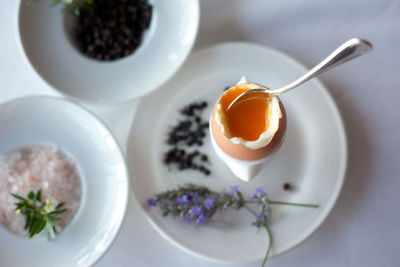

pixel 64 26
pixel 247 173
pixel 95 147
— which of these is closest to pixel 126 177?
pixel 95 147

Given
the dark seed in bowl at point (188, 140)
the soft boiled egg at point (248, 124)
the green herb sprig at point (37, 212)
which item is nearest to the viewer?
the soft boiled egg at point (248, 124)

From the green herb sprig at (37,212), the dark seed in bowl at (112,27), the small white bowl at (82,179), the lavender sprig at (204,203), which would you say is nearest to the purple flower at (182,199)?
the lavender sprig at (204,203)

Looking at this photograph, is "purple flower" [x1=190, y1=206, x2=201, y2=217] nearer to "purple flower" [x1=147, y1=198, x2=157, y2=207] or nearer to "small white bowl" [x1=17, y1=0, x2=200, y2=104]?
"purple flower" [x1=147, y1=198, x2=157, y2=207]

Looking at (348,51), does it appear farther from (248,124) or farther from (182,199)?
(182,199)

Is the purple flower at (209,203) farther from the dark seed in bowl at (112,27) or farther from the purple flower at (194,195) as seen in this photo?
the dark seed in bowl at (112,27)

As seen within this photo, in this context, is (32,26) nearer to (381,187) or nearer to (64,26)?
(64,26)

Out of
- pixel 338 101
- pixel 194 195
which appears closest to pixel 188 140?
pixel 194 195
